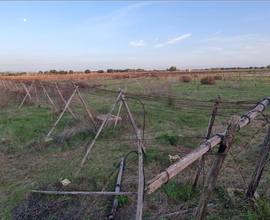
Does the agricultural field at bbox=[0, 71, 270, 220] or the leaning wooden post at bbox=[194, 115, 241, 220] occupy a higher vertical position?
the leaning wooden post at bbox=[194, 115, 241, 220]

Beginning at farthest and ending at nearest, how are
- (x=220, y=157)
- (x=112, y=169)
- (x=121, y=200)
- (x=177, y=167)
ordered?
(x=112, y=169) → (x=121, y=200) → (x=220, y=157) → (x=177, y=167)

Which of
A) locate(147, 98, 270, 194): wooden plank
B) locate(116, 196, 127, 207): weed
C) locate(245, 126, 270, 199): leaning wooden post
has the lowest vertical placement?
locate(116, 196, 127, 207): weed

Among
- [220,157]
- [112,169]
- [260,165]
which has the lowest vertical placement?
[112,169]

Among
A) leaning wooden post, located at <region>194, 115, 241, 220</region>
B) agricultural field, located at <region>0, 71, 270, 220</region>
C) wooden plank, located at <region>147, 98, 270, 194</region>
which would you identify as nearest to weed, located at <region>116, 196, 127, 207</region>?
agricultural field, located at <region>0, 71, 270, 220</region>

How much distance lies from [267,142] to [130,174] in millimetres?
2621

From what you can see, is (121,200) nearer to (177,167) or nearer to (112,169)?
(112,169)

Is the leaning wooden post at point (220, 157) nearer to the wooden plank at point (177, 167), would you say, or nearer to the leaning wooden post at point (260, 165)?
the wooden plank at point (177, 167)

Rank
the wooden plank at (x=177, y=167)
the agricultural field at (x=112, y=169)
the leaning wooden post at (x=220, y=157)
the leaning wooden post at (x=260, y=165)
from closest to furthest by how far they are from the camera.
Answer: the wooden plank at (x=177, y=167), the leaning wooden post at (x=220, y=157), the leaning wooden post at (x=260, y=165), the agricultural field at (x=112, y=169)

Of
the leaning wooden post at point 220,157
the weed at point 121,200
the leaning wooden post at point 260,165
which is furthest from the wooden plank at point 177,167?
the weed at point 121,200

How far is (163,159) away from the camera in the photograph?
4.39 m

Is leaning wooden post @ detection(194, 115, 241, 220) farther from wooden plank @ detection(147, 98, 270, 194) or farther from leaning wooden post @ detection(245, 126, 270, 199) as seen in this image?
leaning wooden post @ detection(245, 126, 270, 199)

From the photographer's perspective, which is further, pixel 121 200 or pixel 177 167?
pixel 121 200

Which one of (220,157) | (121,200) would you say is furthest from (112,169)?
(220,157)

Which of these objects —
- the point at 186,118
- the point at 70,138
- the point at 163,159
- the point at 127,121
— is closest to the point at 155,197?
the point at 163,159
